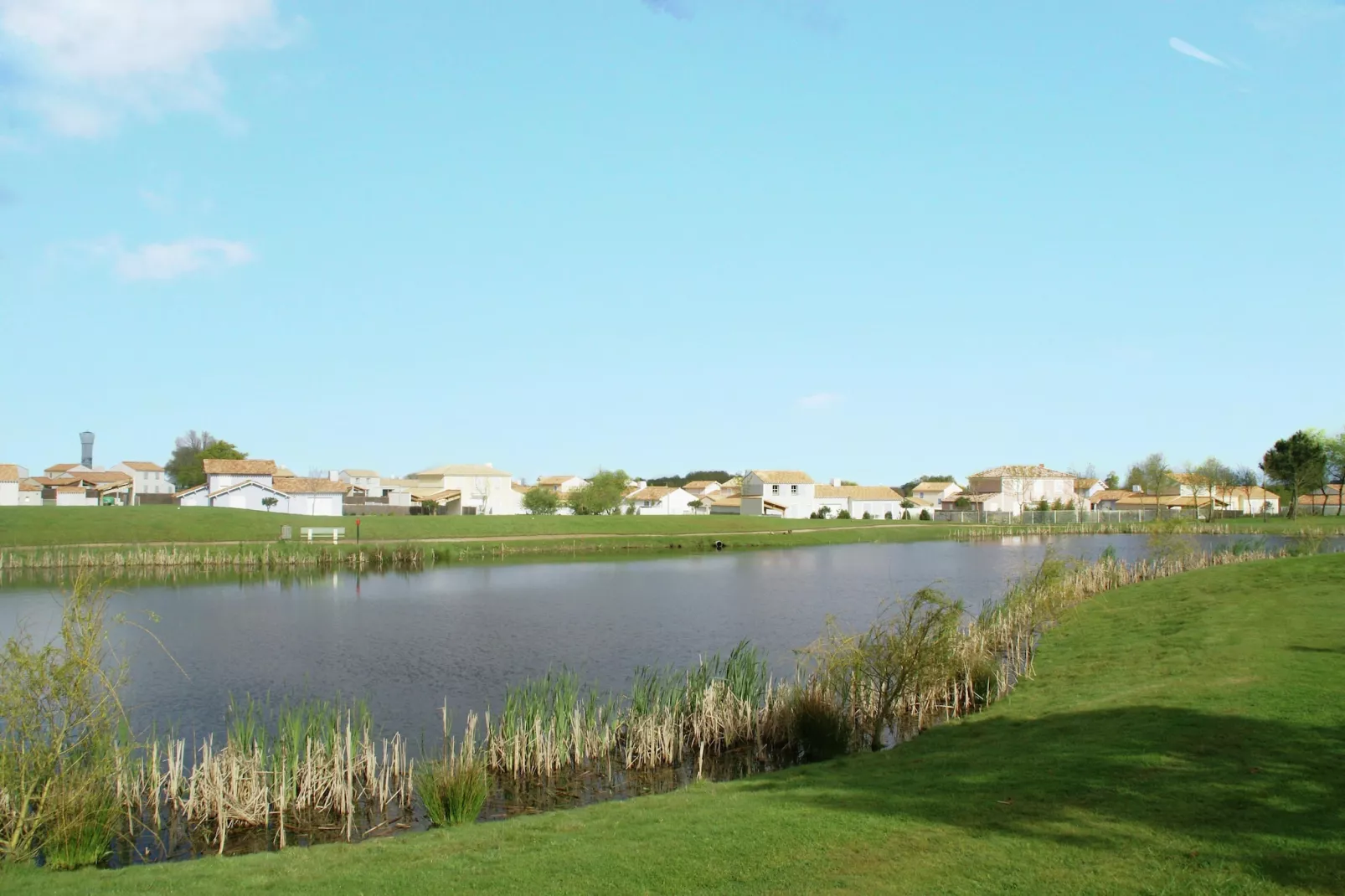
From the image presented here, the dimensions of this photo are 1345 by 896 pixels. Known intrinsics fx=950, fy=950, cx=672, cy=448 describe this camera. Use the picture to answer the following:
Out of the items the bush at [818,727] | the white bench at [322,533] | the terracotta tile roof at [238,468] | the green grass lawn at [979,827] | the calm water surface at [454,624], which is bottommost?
the calm water surface at [454,624]

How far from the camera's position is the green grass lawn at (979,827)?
692 cm

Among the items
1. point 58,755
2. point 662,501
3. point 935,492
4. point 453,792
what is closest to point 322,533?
point 453,792

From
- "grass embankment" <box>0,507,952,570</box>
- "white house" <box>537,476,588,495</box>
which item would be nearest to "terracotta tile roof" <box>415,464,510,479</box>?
"white house" <box>537,476,588,495</box>

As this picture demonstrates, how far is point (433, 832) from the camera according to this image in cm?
984

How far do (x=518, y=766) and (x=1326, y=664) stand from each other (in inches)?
455

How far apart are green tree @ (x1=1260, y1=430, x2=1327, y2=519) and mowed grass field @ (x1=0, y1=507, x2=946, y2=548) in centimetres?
3259

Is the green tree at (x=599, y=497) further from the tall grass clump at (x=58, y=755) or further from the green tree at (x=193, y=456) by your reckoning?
the tall grass clump at (x=58, y=755)

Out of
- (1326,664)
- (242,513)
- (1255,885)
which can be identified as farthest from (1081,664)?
(242,513)

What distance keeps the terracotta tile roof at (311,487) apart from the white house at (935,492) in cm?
7525

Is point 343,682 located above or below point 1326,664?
below

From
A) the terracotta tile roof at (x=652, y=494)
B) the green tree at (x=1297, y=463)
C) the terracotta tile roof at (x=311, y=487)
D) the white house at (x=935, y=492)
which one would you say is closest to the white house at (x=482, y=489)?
the terracotta tile roof at (x=652, y=494)

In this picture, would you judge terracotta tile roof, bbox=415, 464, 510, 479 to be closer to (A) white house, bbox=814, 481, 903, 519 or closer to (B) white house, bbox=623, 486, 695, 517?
Result: (B) white house, bbox=623, 486, 695, 517

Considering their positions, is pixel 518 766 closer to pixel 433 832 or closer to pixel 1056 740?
pixel 433 832

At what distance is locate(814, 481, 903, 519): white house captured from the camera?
11288 cm
